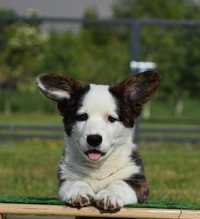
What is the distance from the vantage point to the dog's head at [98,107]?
12.3ft

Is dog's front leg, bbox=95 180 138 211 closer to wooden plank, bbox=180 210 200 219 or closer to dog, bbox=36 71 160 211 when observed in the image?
dog, bbox=36 71 160 211

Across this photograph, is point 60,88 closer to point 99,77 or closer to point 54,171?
point 54,171

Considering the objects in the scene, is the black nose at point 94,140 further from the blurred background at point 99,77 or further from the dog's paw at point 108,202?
the blurred background at point 99,77

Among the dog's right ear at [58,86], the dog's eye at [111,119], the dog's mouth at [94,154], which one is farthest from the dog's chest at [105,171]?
the dog's right ear at [58,86]

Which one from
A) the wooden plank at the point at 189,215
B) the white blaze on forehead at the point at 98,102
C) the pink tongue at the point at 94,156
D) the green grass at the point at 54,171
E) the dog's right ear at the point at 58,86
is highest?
the dog's right ear at the point at 58,86

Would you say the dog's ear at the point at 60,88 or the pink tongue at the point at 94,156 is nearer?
the pink tongue at the point at 94,156

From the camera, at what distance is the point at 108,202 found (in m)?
3.60

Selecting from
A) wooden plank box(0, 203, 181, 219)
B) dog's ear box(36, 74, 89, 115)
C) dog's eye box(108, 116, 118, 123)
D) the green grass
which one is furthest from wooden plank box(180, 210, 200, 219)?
the green grass

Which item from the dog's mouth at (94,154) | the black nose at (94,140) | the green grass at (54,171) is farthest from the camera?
the green grass at (54,171)

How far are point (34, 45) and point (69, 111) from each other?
12098mm

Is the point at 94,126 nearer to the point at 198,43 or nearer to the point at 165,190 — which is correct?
the point at 165,190

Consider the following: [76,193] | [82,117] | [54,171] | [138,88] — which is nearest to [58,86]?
[82,117]

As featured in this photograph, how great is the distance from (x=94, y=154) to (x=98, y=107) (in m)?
0.23

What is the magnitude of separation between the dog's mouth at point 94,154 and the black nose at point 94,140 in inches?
3.1
